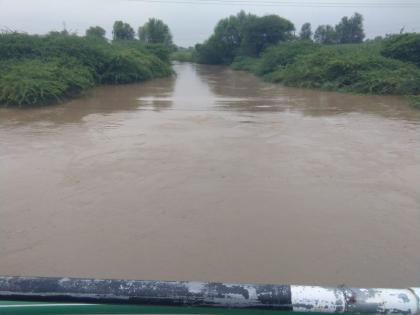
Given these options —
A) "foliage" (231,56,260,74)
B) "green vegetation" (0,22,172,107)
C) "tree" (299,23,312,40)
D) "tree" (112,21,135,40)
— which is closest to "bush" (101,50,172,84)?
"green vegetation" (0,22,172,107)

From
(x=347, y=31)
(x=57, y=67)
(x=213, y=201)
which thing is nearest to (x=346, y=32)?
(x=347, y=31)

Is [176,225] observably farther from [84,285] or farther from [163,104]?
[163,104]

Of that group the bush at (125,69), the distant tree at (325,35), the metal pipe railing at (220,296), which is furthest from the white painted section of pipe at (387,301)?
the distant tree at (325,35)

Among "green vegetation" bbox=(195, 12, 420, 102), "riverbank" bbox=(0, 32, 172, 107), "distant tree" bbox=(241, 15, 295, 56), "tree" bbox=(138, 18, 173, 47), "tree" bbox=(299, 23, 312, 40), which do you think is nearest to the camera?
"riverbank" bbox=(0, 32, 172, 107)

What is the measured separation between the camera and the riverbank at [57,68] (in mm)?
13438

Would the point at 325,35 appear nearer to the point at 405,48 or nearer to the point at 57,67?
the point at 405,48

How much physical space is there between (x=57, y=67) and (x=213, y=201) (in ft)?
44.0

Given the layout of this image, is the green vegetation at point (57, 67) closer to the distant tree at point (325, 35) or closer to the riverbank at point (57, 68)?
the riverbank at point (57, 68)

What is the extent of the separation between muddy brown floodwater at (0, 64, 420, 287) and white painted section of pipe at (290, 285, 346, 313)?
2921 millimetres

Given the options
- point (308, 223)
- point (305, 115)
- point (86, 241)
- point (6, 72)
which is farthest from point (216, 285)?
point (6, 72)

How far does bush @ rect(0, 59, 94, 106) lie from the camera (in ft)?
42.9

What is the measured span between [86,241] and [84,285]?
3.61 metres

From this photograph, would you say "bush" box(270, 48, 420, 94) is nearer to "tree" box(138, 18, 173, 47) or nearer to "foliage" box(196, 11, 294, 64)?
"foliage" box(196, 11, 294, 64)

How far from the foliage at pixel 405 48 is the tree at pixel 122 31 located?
3707cm
